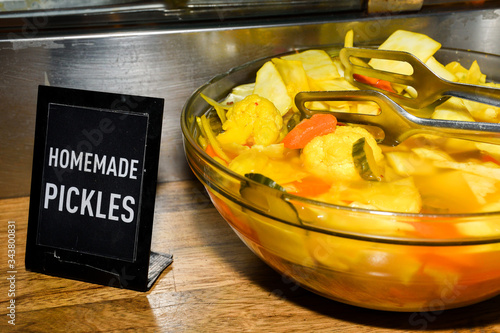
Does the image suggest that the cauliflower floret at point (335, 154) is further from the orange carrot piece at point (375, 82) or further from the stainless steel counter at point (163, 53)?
the stainless steel counter at point (163, 53)

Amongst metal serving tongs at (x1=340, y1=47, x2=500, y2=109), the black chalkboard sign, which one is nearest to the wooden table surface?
the black chalkboard sign

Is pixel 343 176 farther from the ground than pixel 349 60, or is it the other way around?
pixel 349 60

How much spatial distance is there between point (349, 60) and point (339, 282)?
0.48 m

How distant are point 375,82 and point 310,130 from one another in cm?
25

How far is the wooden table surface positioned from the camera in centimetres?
83

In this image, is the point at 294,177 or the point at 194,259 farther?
the point at 194,259

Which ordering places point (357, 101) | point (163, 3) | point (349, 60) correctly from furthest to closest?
point (163, 3), point (349, 60), point (357, 101)

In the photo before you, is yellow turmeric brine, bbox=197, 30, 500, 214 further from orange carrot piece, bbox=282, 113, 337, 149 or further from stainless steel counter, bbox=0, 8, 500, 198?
stainless steel counter, bbox=0, 8, 500, 198

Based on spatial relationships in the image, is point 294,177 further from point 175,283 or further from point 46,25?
point 46,25

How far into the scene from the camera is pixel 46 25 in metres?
1.10

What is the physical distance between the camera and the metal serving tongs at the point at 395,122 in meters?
0.75

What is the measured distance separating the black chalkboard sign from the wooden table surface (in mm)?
36

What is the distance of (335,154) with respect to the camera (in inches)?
30.8

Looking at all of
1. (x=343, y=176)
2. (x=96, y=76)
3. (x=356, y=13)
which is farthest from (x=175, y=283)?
(x=356, y=13)
